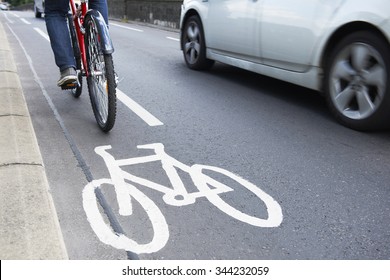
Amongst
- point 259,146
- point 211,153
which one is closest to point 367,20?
point 259,146

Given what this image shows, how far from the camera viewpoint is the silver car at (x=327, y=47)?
356 cm

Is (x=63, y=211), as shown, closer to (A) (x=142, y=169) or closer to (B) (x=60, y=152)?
(A) (x=142, y=169)

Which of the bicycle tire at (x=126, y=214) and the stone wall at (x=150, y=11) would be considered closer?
the bicycle tire at (x=126, y=214)

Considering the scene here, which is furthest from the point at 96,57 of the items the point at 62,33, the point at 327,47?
the point at 327,47

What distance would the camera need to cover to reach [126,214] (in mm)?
2461

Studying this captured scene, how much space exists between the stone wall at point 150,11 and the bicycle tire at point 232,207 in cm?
1514

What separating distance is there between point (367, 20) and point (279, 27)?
101 cm

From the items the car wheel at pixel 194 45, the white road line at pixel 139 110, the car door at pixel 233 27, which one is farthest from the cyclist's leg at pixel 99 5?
the car wheel at pixel 194 45

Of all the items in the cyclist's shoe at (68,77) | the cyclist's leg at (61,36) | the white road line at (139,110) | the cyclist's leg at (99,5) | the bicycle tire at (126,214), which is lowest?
the bicycle tire at (126,214)

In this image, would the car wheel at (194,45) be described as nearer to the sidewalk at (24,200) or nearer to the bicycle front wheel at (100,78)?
the bicycle front wheel at (100,78)

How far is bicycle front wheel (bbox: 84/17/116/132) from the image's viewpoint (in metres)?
3.36

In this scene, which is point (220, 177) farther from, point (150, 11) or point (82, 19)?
point (150, 11)

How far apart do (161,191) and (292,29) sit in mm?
2318

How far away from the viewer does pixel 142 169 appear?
3041 mm
